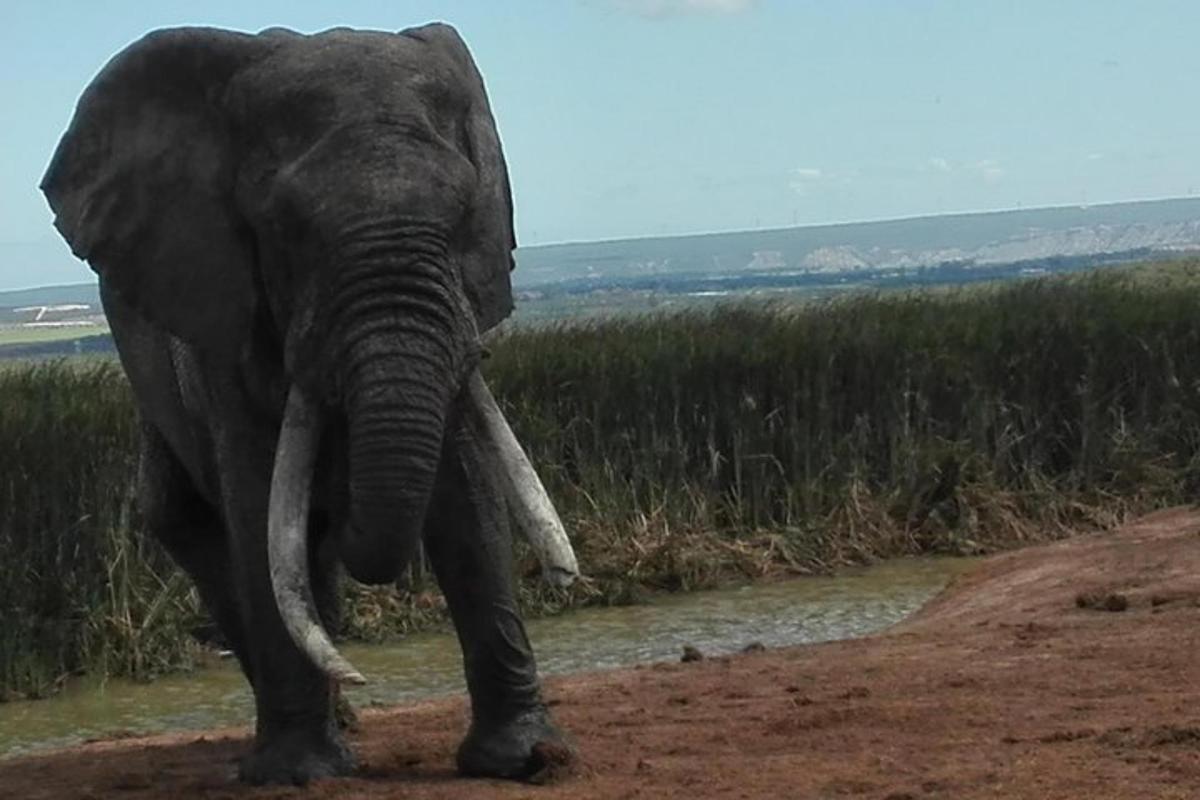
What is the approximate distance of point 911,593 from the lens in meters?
14.6

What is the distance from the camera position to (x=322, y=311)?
5.85 m

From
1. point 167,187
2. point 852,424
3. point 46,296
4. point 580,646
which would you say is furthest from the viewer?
point 46,296

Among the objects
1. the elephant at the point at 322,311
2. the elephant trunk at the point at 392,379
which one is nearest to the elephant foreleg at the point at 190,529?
the elephant at the point at 322,311

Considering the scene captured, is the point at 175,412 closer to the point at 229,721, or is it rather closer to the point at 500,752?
the point at 500,752

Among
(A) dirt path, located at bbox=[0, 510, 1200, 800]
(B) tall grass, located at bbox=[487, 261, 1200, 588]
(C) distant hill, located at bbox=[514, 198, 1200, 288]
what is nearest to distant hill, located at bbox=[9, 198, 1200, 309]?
(C) distant hill, located at bbox=[514, 198, 1200, 288]

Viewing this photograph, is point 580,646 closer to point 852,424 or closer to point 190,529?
point 852,424

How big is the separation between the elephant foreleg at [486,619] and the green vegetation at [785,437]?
263 inches

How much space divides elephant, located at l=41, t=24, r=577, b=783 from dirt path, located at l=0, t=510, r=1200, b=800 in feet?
1.42

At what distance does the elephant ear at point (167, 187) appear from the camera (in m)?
6.43

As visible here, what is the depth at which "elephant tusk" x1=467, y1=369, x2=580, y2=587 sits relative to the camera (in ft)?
20.2

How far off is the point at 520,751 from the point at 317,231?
5.92 ft

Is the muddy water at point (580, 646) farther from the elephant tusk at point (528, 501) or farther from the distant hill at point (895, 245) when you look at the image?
the distant hill at point (895, 245)

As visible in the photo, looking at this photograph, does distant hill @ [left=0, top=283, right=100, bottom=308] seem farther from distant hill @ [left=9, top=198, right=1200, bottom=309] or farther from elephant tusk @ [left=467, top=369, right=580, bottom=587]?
elephant tusk @ [left=467, top=369, right=580, bottom=587]

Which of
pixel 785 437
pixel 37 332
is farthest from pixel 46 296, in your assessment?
pixel 785 437
